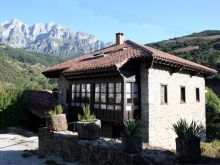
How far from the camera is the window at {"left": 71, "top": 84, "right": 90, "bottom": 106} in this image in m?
17.2

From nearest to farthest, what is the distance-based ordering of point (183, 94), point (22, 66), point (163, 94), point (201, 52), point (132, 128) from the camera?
point (132, 128)
point (163, 94)
point (183, 94)
point (201, 52)
point (22, 66)

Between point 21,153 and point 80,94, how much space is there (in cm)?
569

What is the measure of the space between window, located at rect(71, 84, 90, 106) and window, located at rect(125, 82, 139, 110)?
3228 millimetres

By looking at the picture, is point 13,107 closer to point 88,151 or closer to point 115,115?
point 115,115

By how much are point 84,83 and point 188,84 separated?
6353 mm

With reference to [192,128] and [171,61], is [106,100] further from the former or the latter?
[192,128]

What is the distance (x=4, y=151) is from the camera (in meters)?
13.6

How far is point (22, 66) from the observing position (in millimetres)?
94812

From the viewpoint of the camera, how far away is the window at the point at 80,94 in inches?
679

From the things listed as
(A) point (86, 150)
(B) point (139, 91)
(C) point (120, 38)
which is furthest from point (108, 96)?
(C) point (120, 38)

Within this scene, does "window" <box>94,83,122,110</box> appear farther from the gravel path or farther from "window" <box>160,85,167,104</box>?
the gravel path

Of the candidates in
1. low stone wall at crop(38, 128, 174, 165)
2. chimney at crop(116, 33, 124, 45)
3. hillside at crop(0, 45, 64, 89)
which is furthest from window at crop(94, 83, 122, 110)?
hillside at crop(0, 45, 64, 89)

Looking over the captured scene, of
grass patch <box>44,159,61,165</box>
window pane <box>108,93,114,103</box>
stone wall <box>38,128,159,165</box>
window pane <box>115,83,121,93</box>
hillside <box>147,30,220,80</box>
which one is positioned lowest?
grass patch <box>44,159,61,165</box>

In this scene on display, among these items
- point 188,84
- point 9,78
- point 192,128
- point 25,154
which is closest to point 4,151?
point 25,154
